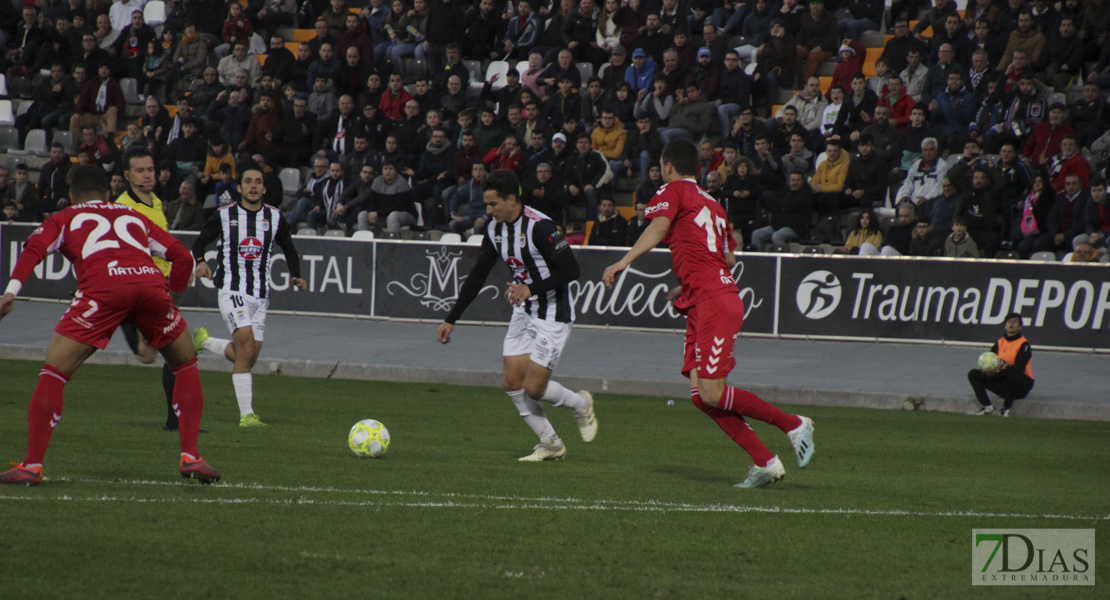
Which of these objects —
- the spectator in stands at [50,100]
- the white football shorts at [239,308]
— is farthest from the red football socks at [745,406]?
the spectator in stands at [50,100]

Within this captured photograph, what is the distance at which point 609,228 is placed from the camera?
791 inches

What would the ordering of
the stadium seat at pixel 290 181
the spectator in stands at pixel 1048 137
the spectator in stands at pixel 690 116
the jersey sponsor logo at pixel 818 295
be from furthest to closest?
the stadium seat at pixel 290 181 < the spectator in stands at pixel 690 116 < the spectator in stands at pixel 1048 137 < the jersey sponsor logo at pixel 818 295

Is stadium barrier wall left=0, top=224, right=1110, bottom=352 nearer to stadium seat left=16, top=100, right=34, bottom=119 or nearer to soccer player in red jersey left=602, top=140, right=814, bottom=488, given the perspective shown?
stadium seat left=16, top=100, right=34, bottom=119

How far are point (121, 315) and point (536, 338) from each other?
10.8 ft

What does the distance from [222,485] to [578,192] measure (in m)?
14.3

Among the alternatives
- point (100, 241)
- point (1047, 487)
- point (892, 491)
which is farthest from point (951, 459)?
point (100, 241)

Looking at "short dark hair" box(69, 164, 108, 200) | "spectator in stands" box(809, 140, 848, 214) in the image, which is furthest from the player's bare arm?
"spectator in stands" box(809, 140, 848, 214)

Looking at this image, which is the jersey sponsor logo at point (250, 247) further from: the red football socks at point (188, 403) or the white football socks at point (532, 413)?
the red football socks at point (188, 403)

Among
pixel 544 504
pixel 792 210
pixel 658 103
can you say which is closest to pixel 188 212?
pixel 658 103

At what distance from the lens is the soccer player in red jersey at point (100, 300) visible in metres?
6.90

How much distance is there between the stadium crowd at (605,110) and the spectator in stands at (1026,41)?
0.04 meters

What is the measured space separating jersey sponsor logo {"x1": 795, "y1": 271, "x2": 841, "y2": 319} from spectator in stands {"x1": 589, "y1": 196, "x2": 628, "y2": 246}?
3175 mm

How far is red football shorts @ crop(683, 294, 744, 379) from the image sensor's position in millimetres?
7828

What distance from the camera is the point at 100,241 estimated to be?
7066mm
